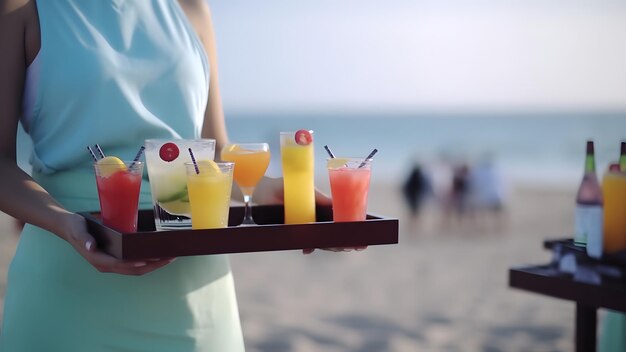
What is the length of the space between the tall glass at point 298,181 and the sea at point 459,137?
13934 millimetres

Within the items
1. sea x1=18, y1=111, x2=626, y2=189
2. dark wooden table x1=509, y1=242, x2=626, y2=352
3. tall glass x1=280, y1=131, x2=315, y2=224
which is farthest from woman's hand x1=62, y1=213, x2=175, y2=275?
sea x1=18, y1=111, x2=626, y2=189

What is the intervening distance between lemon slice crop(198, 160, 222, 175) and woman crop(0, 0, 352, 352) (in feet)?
0.69

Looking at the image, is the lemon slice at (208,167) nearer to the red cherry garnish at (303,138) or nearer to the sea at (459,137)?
the red cherry garnish at (303,138)

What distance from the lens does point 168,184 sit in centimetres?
193

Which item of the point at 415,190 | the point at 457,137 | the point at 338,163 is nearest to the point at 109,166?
the point at 338,163

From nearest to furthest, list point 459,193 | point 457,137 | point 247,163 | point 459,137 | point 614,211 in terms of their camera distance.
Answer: point 247,163 < point 614,211 < point 459,193 < point 457,137 < point 459,137

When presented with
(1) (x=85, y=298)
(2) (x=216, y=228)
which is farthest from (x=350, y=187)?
(1) (x=85, y=298)

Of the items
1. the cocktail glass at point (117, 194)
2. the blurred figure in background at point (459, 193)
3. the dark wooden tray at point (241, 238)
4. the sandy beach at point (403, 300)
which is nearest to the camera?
the dark wooden tray at point (241, 238)

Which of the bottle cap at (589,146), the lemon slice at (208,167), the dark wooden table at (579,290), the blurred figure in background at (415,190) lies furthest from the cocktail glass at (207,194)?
the blurred figure in background at (415,190)

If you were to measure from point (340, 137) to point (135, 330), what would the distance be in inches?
1837

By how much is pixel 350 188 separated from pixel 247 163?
0.35 m

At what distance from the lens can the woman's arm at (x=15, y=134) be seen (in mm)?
1802

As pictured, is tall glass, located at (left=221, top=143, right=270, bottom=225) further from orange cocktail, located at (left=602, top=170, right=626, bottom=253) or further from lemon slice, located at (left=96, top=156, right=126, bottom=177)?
orange cocktail, located at (left=602, top=170, right=626, bottom=253)

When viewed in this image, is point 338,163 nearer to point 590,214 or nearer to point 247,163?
point 247,163
